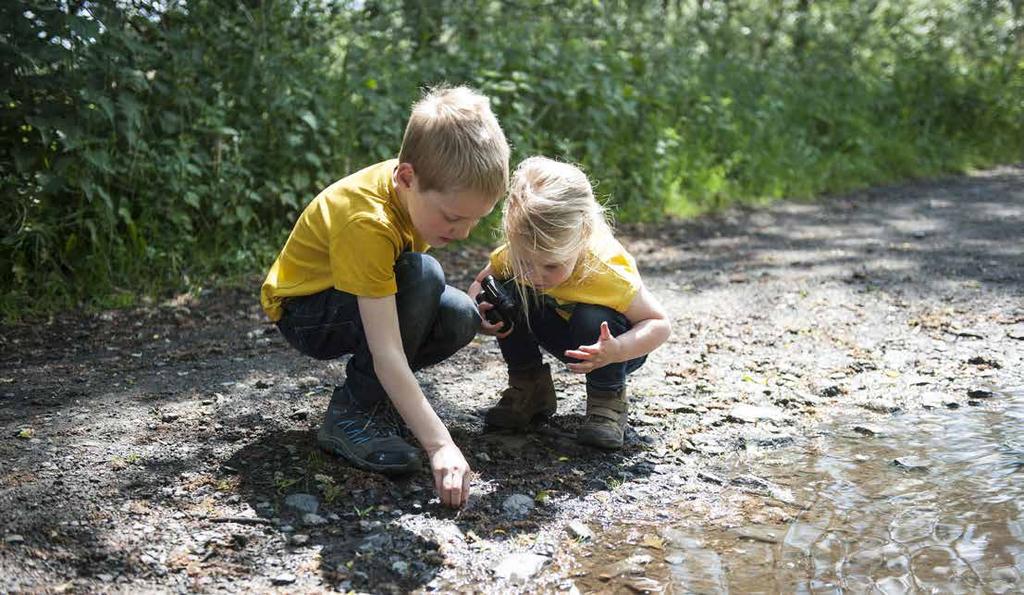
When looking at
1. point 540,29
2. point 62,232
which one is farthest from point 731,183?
point 62,232

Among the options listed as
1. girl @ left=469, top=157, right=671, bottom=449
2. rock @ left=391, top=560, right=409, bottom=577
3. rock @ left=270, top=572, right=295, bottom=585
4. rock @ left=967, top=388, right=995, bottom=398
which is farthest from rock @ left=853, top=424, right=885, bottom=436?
rock @ left=270, top=572, right=295, bottom=585

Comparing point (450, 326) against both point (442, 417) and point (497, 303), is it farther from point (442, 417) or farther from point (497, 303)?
point (442, 417)

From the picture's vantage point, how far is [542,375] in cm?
290

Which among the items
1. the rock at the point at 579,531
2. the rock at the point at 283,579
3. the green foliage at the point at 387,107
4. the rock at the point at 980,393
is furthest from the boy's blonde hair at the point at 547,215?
the green foliage at the point at 387,107

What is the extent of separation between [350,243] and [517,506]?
0.79m

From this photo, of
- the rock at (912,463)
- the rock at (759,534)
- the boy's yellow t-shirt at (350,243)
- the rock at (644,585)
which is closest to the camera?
the rock at (644,585)

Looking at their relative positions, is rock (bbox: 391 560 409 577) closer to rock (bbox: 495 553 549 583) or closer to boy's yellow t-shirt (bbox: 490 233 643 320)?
rock (bbox: 495 553 549 583)

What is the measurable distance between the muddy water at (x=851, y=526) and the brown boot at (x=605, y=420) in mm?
289

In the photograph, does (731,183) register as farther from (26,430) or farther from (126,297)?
(26,430)

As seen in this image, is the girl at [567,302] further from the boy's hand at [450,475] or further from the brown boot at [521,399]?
the boy's hand at [450,475]

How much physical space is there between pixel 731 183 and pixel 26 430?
612cm

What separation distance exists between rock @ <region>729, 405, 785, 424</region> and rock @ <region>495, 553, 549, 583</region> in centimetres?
114

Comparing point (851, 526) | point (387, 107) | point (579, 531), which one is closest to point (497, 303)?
point (579, 531)

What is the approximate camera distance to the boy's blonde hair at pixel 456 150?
2.30 m
